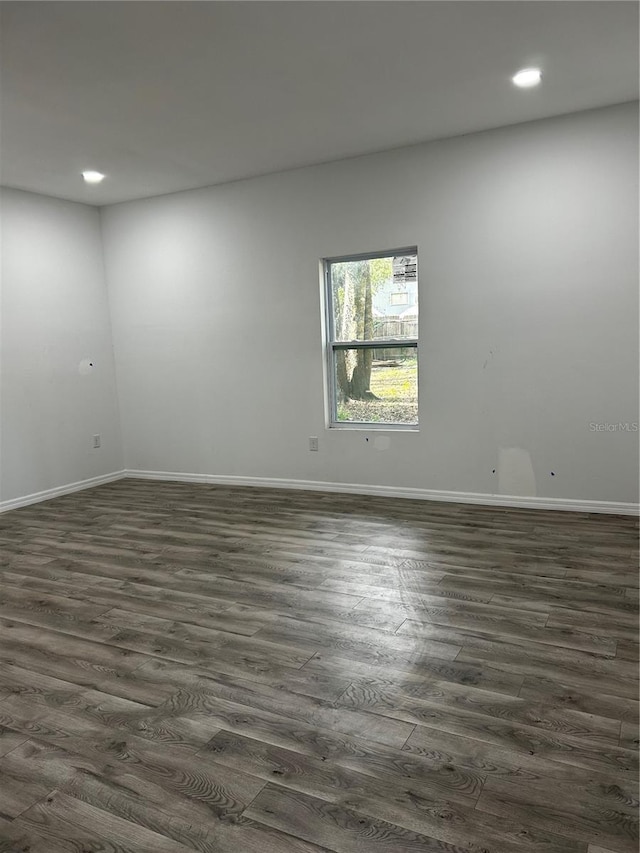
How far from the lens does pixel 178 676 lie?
7.73 ft

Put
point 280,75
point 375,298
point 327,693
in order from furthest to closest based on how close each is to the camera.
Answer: point 375,298 → point 280,75 → point 327,693

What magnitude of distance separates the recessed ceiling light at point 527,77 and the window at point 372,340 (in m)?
1.47

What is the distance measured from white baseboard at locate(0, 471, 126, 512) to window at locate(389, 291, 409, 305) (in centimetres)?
336

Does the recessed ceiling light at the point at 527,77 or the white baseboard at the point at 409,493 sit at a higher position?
the recessed ceiling light at the point at 527,77

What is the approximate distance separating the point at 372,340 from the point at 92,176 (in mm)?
2636

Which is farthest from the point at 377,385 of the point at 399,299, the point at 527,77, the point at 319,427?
the point at 527,77

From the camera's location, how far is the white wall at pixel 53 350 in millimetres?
5109

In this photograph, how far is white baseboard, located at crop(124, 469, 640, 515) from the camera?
4.21 meters

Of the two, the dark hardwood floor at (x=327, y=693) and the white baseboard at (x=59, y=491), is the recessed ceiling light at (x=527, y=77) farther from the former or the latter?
the white baseboard at (x=59, y=491)

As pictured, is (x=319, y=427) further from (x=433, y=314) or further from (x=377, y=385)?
(x=433, y=314)

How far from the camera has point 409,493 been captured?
4844 mm

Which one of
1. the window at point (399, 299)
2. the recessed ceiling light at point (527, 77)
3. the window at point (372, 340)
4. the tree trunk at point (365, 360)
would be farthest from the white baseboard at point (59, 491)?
the recessed ceiling light at point (527, 77)

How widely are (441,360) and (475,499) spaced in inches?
43.7

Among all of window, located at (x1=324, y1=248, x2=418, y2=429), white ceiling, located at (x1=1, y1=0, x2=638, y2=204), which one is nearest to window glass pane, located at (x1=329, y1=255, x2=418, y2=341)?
window, located at (x1=324, y1=248, x2=418, y2=429)
